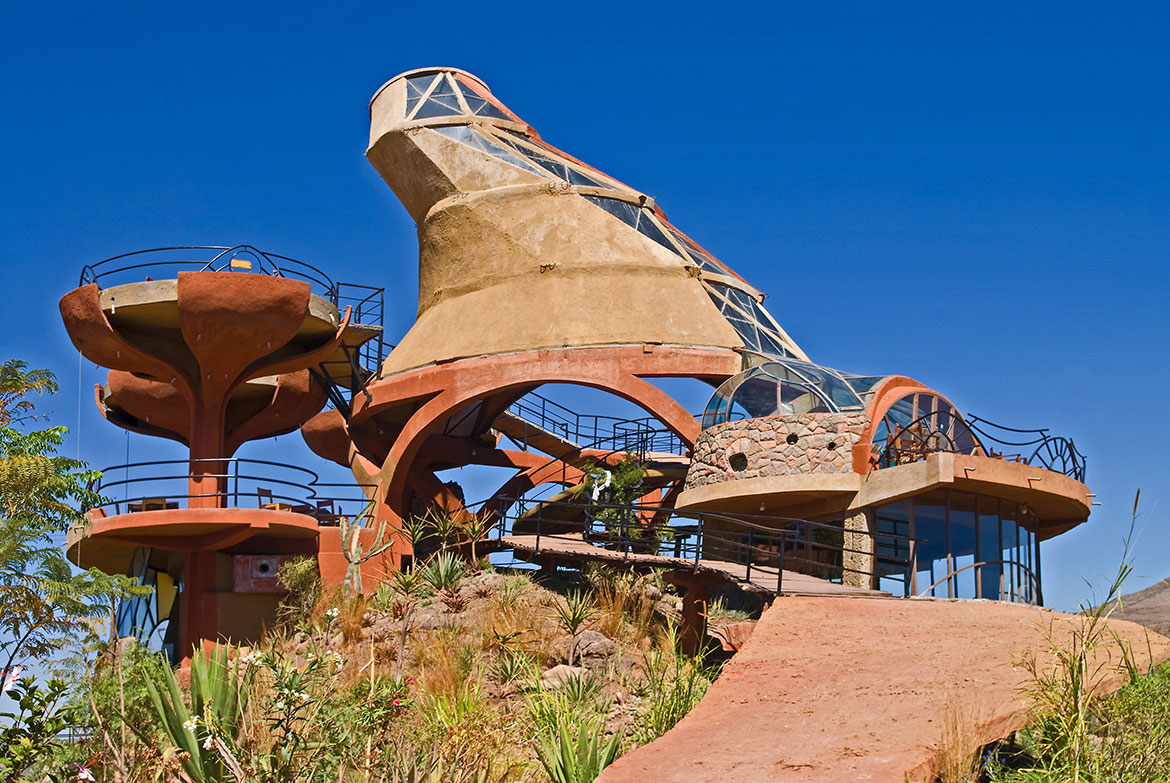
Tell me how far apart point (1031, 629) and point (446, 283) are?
18331 mm

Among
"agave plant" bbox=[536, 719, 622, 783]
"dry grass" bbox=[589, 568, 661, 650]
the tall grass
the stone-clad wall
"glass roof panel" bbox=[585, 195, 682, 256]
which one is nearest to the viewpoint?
the tall grass

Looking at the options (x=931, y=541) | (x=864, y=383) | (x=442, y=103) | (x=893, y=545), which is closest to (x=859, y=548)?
(x=893, y=545)

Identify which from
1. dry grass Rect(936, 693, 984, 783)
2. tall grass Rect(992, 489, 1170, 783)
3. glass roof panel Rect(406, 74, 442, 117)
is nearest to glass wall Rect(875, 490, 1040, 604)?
tall grass Rect(992, 489, 1170, 783)

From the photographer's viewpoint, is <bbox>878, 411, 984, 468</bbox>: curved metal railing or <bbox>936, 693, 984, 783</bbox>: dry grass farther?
<bbox>878, 411, 984, 468</bbox>: curved metal railing

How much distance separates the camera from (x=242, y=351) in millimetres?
25312

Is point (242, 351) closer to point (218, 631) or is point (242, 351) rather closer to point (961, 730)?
point (218, 631)

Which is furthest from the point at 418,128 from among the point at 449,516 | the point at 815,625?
the point at 815,625

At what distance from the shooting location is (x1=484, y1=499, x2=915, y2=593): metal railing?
67.1 feet

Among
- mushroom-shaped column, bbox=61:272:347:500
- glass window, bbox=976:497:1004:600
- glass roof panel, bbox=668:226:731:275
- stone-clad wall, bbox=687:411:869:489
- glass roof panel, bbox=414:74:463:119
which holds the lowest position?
glass window, bbox=976:497:1004:600

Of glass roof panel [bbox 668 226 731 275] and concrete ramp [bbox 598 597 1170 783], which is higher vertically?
glass roof panel [bbox 668 226 731 275]

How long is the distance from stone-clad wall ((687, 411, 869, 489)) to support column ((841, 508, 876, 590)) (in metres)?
0.80

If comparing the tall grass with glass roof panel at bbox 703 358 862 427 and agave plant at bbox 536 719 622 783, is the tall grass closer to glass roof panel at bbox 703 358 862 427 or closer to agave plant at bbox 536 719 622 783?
agave plant at bbox 536 719 622 783

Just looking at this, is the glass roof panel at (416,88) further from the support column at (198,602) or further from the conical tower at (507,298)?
the support column at (198,602)

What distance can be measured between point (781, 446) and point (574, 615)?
5.68 m
